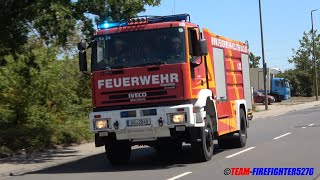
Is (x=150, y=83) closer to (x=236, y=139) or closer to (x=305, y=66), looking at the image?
(x=236, y=139)

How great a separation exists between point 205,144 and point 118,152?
2171mm

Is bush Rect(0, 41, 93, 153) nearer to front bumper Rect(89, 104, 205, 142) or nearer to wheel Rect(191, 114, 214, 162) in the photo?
front bumper Rect(89, 104, 205, 142)

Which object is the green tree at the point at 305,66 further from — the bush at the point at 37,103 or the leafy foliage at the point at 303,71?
the bush at the point at 37,103

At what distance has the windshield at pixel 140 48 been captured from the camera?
1214 centimetres

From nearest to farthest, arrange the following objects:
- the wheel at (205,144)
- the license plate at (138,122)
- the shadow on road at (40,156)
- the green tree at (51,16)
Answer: the license plate at (138,122), the wheel at (205,144), the shadow on road at (40,156), the green tree at (51,16)

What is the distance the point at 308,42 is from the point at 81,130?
2423 inches

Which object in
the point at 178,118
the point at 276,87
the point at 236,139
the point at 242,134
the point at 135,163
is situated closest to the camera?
the point at 178,118

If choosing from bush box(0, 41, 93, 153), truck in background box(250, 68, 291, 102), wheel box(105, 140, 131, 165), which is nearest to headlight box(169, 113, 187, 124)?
wheel box(105, 140, 131, 165)

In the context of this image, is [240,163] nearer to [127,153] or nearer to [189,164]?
[189,164]

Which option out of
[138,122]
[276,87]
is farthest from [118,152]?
[276,87]

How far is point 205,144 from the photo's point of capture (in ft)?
41.7

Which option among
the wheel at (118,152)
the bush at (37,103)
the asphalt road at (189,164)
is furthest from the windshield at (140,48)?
the bush at (37,103)

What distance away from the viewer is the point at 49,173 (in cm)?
1262

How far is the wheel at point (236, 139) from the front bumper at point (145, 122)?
3.89m
